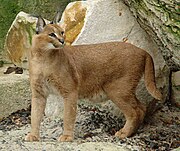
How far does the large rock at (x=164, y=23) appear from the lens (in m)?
4.51

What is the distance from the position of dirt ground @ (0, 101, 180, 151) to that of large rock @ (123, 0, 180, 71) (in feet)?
2.01

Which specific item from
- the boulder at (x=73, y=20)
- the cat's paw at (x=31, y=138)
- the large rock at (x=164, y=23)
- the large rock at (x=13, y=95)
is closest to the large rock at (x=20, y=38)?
the large rock at (x=13, y=95)

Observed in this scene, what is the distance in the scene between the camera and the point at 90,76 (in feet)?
16.7

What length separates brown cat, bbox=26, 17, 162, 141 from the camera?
190 inches

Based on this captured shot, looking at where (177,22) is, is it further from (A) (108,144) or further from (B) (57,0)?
A: (B) (57,0)

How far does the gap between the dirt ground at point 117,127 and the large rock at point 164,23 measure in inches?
24.1

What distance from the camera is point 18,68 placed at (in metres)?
6.41

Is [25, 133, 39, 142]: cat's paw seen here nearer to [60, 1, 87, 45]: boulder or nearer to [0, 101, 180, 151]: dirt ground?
[0, 101, 180, 151]: dirt ground

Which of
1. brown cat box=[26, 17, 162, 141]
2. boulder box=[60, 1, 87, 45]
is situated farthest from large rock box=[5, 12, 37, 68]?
brown cat box=[26, 17, 162, 141]

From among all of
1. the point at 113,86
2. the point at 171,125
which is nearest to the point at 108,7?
the point at 113,86

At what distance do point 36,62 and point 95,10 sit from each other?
0.91 m

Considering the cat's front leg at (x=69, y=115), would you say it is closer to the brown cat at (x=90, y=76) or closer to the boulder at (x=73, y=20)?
the brown cat at (x=90, y=76)

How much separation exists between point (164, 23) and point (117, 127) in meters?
1.15

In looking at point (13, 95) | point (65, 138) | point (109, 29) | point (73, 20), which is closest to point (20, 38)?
point (13, 95)
